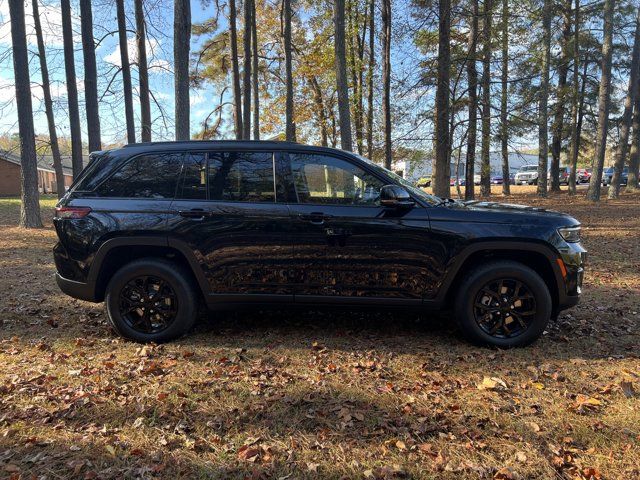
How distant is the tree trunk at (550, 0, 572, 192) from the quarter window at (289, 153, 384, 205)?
21.9 metres

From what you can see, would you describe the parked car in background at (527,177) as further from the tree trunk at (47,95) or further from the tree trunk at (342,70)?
the tree trunk at (47,95)

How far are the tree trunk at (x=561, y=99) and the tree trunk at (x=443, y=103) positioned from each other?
1237cm

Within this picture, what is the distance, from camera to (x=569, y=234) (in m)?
4.03

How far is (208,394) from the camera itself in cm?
332

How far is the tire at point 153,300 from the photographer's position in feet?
13.8

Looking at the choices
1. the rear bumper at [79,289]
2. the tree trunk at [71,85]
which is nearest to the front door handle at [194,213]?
the rear bumper at [79,289]

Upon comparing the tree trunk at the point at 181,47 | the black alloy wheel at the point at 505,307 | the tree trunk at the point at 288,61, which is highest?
the tree trunk at the point at 288,61

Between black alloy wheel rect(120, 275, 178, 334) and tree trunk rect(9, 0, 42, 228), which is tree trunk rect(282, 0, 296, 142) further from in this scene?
black alloy wheel rect(120, 275, 178, 334)

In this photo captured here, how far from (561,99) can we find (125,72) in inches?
860

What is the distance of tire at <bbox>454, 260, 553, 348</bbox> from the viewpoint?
13.0 feet

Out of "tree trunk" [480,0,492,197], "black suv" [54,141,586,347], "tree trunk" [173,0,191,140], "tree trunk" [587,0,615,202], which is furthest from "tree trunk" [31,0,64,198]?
"tree trunk" [587,0,615,202]

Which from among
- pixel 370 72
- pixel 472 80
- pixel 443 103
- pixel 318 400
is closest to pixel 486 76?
pixel 472 80

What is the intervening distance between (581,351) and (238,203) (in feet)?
11.7

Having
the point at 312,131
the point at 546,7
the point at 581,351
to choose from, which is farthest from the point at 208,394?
the point at 312,131
